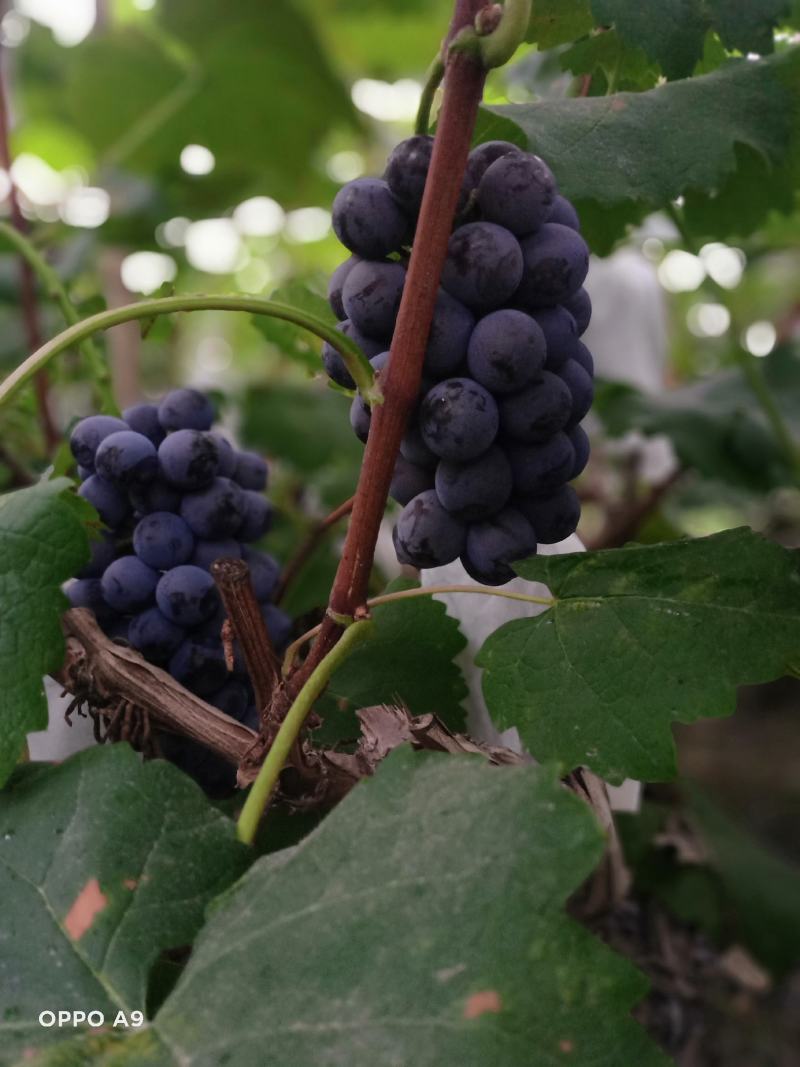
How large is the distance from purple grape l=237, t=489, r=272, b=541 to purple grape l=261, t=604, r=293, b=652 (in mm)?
56

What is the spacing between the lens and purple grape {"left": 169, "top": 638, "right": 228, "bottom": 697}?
2.28 feet

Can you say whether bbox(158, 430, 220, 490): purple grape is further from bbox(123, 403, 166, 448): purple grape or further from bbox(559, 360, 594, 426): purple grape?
bbox(559, 360, 594, 426): purple grape

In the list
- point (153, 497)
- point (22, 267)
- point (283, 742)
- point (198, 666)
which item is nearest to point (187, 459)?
point (153, 497)

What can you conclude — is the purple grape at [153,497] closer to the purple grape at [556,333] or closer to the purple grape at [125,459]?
the purple grape at [125,459]

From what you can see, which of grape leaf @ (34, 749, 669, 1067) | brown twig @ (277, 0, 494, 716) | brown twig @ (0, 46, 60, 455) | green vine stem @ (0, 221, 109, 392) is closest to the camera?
grape leaf @ (34, 749, 669, 1067)

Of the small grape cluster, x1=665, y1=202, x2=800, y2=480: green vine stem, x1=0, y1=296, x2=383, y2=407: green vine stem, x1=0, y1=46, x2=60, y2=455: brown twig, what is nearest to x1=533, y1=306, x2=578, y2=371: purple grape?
the small grape cluster

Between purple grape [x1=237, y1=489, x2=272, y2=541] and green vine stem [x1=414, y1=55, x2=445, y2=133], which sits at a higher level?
green vine stem [x1=414, y1=55, x2=445, y2=133]

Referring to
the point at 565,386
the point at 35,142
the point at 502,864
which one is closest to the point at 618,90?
the point at 565,386

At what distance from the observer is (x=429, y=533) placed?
61 cm

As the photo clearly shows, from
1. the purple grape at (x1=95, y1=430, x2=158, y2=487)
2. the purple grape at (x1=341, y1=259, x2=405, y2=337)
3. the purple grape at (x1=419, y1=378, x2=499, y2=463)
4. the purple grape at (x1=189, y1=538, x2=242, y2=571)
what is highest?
the purple grape at (x1=341, y1=259, x2=405, y2=337)

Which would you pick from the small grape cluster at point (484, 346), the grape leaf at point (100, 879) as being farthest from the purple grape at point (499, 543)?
the grape leaf at point (100, 879)

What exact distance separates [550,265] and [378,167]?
Answer: 77.0 inches

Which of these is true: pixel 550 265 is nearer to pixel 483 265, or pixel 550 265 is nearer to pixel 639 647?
pixel 483 265

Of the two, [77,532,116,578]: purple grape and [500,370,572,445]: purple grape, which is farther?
[77,532,116,578]: purple grape
